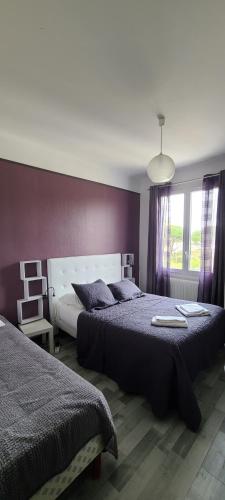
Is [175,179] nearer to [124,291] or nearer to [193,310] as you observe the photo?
[124,291]

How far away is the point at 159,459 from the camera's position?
1.38 metres

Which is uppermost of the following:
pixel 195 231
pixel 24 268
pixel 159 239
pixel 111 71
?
pixel 111 71

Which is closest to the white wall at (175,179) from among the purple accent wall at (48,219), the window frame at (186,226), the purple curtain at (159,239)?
the window frame at (186,226)

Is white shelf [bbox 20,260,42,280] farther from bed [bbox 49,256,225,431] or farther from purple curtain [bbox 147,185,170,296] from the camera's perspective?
purple curtain [bbox 147,185,170,296]

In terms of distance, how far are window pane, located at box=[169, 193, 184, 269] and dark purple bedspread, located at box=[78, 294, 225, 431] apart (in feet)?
4.08

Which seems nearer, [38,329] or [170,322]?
[170,322]

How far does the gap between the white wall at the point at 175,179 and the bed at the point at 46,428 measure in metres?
3.04

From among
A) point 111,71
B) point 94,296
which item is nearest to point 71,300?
point 94,296

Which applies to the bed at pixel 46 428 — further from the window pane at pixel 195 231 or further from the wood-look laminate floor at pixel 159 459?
the window pane at pixel 195 231

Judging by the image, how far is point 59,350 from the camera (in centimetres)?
267

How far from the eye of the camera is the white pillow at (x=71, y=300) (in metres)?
2.79

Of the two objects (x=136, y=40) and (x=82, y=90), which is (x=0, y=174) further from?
(x=136, y=40)

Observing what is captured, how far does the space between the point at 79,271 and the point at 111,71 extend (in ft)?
7.61

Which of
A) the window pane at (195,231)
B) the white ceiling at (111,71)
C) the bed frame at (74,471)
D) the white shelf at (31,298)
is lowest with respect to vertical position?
the bed frame at (74,471)
